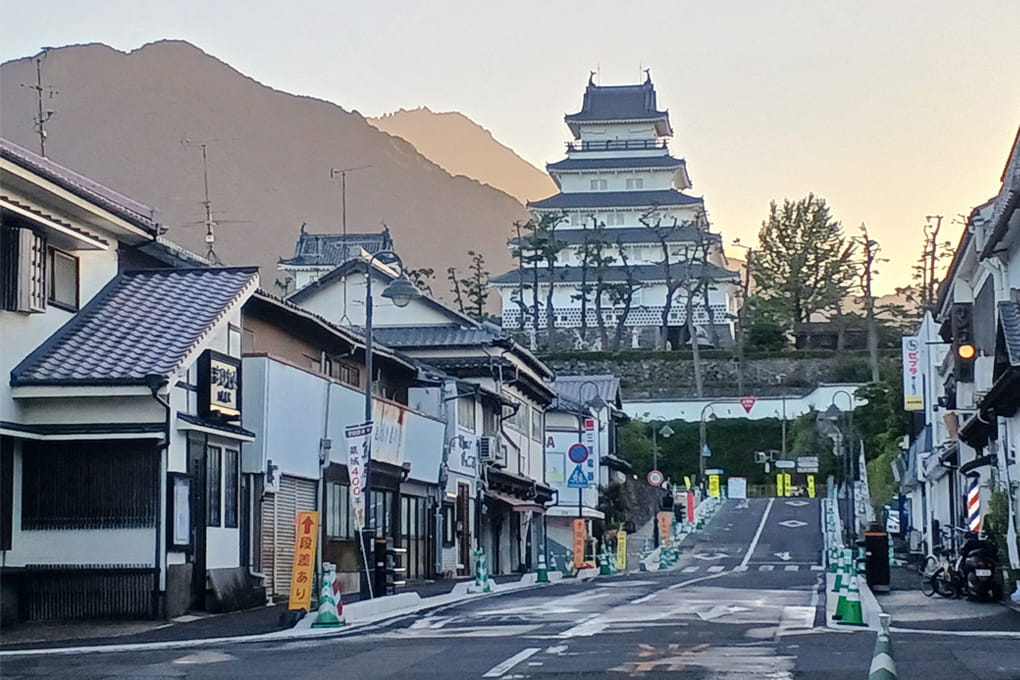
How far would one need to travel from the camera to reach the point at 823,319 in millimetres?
107875

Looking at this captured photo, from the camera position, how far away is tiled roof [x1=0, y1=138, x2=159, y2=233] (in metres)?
20.3

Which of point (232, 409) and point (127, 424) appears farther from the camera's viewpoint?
point (232, 409)

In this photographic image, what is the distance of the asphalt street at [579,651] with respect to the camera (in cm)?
1335

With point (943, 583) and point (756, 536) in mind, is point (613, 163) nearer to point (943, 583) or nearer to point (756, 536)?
point (756, 536)

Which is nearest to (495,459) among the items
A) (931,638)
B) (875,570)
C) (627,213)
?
(875,570)

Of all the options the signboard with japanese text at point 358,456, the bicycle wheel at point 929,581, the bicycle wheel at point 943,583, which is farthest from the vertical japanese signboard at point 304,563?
the bicycle wheel at point 929,581

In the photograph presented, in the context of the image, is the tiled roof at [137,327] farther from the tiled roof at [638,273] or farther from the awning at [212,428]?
the tiled roof at [638,273]

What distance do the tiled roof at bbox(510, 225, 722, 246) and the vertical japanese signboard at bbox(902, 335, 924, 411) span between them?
4122 cm

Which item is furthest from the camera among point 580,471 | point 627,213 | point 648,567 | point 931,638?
point 627,213

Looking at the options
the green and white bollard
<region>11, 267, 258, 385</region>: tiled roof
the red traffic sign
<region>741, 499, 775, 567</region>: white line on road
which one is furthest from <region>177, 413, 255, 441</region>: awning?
<region>741, 499, 775, 567</region>: white line on road

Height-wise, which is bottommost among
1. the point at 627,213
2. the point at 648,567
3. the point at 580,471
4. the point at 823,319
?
the point at 648,567

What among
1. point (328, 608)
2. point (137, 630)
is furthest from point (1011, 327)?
point (137, 630)

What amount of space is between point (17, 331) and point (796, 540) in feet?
161

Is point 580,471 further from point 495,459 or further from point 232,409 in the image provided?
point 232,409
